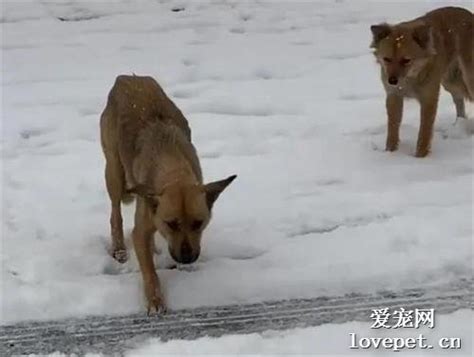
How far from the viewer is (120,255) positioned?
22.5ft

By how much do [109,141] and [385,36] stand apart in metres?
2.43

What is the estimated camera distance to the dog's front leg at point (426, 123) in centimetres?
845

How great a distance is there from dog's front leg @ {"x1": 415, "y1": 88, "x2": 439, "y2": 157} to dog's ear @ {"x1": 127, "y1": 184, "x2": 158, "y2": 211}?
118 inches

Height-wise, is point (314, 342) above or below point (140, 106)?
below

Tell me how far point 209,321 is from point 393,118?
304 cm

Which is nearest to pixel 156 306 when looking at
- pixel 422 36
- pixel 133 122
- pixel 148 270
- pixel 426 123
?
pixel 148 270

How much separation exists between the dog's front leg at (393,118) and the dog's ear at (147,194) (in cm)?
295

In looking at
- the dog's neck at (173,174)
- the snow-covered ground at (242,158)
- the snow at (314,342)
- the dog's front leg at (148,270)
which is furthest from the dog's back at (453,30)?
the dog's front leg at (148,270)

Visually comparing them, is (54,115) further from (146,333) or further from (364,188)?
(146,333)

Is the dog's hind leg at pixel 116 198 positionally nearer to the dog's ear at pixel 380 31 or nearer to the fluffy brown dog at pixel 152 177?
the fluffy brown dog at pixel 152 177

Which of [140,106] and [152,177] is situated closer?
[152,177]

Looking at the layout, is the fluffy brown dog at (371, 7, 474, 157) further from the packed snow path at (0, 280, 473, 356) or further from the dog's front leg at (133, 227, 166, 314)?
the dog's front leg at (133, 227, 166, 314)

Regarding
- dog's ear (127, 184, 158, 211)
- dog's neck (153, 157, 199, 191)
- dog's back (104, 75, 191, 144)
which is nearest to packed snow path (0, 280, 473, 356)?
dog's ear (127, 184, 158, 211)

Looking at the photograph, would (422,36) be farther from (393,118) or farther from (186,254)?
(186,254)
